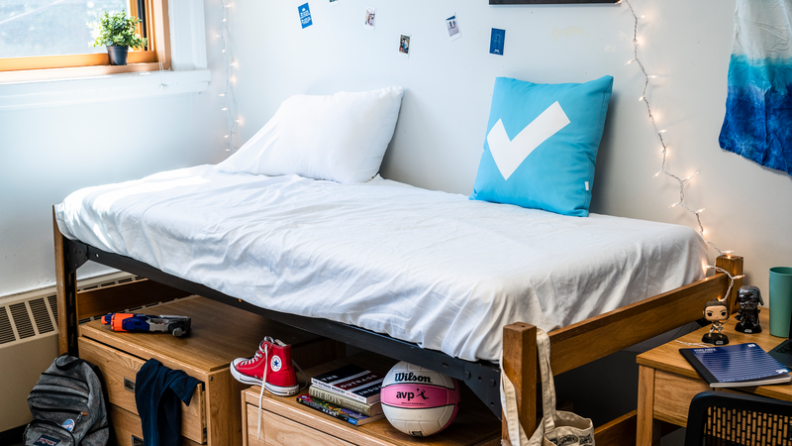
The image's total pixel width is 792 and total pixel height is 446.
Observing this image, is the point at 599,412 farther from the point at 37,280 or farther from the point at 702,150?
the point at 37,280

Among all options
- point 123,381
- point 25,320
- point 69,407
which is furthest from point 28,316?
point 123,381

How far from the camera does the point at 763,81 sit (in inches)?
71.6

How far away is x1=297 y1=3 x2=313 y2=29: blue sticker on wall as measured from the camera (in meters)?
2.92

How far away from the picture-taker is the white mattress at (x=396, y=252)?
148 cm

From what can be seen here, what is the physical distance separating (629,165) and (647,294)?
49 centimetres

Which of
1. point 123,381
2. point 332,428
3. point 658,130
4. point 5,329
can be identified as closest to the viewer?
point 332,428

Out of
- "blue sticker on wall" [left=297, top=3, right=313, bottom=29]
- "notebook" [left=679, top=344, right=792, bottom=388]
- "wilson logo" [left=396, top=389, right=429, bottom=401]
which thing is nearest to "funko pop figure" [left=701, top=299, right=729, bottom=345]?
"notebook" [left=679, top=344, right=792, bottom=388]

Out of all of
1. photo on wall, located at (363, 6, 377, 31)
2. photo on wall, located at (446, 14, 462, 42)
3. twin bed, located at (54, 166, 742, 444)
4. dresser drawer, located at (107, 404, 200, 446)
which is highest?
photo on wall, located at (363, 6, 377, 31)

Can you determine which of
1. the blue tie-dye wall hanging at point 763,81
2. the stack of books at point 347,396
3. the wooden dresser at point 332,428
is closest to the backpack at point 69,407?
the wooden dresser at point 332,428

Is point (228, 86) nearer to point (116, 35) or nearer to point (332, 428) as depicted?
point (116, 35)

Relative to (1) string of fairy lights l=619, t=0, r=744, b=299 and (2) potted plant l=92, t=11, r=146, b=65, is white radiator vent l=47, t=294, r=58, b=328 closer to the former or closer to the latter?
(2) potted plant l=92, t=11, r=146, b=65

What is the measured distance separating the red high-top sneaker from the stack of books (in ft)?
0.20

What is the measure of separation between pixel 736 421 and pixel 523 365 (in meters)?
0.38

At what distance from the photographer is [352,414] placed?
5.76 feet
